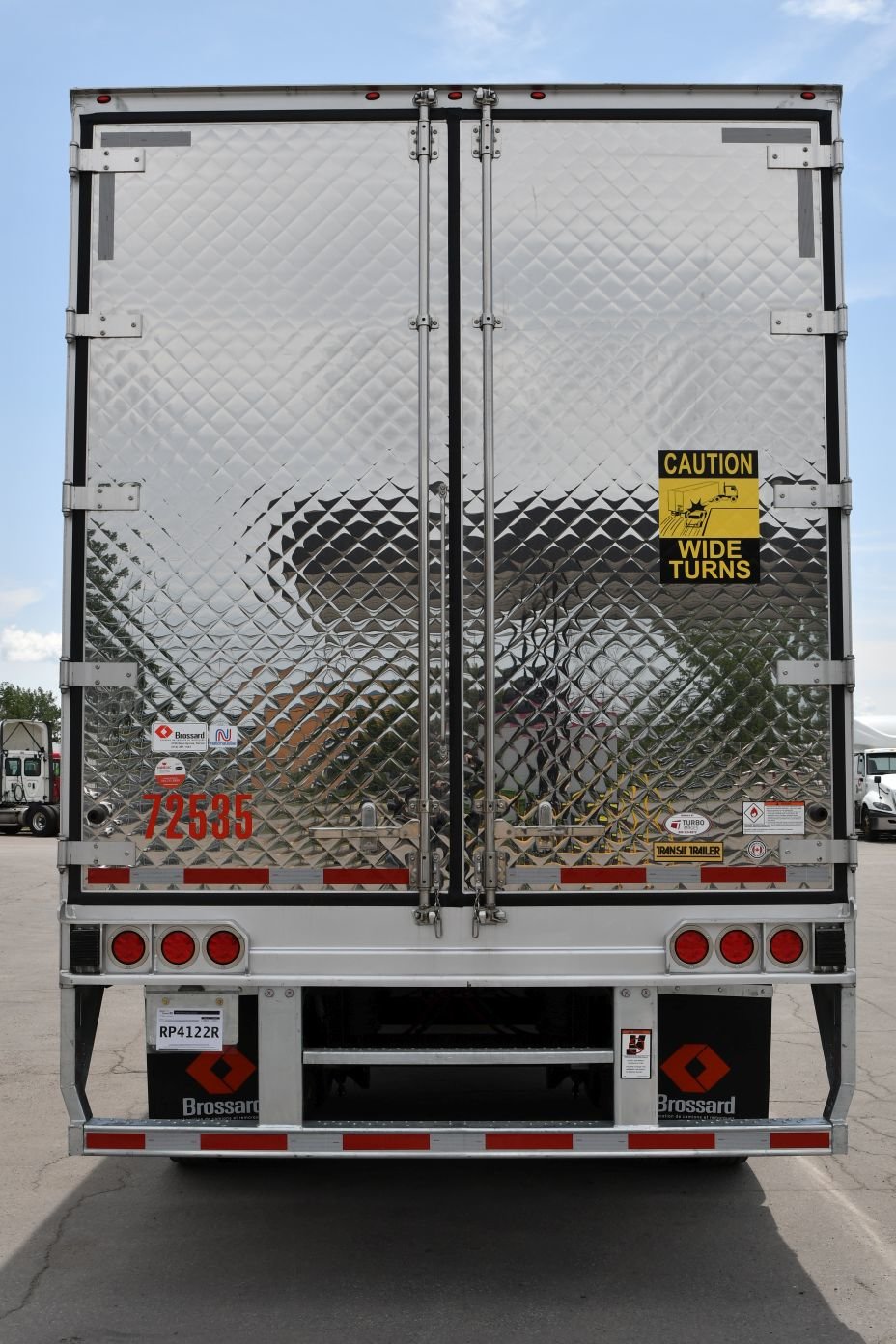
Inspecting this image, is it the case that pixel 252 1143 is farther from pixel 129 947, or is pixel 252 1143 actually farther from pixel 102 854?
pixel 102 854

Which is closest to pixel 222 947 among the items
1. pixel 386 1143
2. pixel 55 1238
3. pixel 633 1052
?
pixel 386 1143

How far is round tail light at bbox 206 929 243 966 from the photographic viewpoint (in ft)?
14.7

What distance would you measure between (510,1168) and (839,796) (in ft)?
8.12

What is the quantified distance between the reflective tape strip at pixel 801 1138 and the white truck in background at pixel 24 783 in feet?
104

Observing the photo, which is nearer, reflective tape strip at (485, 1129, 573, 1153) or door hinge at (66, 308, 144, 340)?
reflective tape strip at (485, 1129, 573, 1153)

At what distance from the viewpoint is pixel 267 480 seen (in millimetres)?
4531

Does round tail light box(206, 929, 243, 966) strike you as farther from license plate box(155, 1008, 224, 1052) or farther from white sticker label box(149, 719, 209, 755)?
white sticker label box(149, 719, 209, 755)

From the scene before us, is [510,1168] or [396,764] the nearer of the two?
[396,764]

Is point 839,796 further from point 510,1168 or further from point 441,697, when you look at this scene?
point 510,1168

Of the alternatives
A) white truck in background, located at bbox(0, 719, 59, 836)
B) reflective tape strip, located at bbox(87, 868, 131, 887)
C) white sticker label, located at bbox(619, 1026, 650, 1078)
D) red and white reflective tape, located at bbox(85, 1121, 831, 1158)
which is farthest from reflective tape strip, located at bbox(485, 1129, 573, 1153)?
white truck in background, located at bbox(0, 719, 59, 836)

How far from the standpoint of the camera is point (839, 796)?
14.8ft

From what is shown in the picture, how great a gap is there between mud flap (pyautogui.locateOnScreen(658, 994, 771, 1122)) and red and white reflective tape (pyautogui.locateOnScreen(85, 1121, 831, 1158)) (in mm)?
192

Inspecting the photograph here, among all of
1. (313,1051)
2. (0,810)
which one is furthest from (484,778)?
(0,810)

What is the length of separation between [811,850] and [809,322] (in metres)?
1.78
